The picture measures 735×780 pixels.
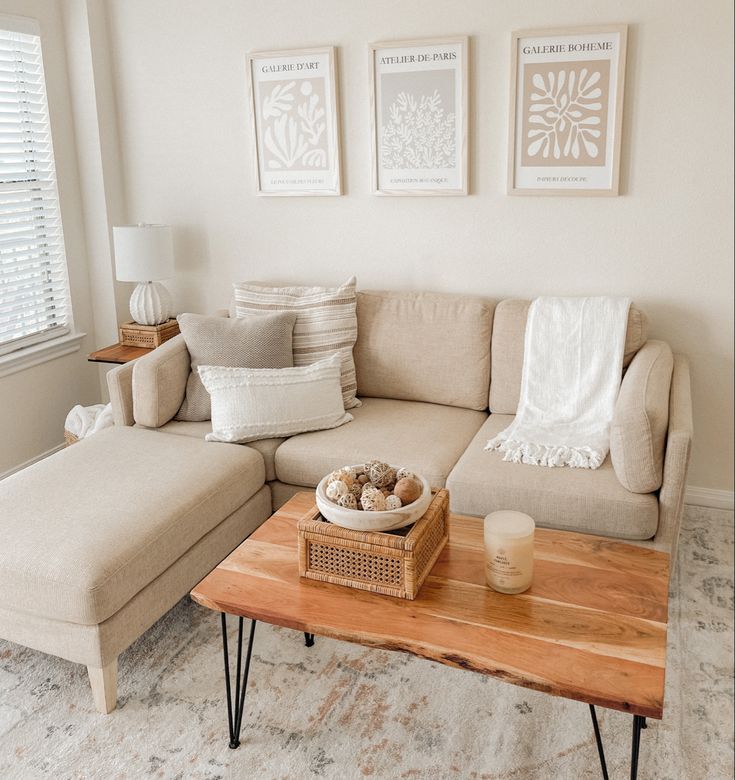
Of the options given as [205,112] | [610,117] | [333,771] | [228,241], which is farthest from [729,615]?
[205,112]

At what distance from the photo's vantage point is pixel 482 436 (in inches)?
111

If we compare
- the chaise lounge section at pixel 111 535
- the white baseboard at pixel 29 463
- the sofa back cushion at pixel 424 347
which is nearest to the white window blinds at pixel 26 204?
the white baseboard at pixel 29 463

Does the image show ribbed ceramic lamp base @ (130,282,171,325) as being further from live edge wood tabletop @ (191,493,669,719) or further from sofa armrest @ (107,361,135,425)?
live edge wood tabletop @ (191,493,669,719)

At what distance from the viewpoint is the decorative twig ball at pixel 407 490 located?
6.00 ft

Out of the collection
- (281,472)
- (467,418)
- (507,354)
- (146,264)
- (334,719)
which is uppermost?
(146,264)

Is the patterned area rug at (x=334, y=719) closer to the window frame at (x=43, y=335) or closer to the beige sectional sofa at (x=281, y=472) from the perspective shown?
the beige sectional sofa at (x=281, y=472)

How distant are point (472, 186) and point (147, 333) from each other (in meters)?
1.56

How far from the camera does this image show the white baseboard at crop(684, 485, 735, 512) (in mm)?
3146

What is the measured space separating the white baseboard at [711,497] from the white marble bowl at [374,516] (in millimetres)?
1769

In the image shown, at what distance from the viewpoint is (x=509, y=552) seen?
5.69 ft

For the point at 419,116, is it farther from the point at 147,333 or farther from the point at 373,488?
the point at 373,488

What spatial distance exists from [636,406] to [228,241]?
6.77 ft

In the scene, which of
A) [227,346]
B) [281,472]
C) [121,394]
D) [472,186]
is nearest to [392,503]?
[281,472]

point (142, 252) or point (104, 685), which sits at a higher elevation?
point (142, 252)
